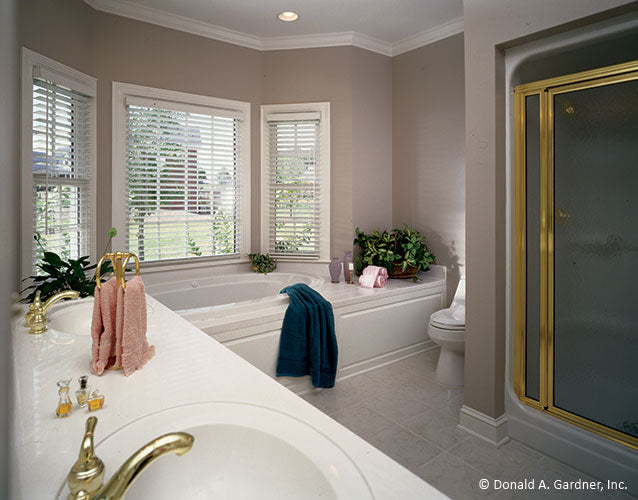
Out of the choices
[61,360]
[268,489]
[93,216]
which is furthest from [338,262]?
[268,489]

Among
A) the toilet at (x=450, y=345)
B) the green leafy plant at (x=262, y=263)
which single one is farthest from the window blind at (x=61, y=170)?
the toilet at (x=450, y=345)

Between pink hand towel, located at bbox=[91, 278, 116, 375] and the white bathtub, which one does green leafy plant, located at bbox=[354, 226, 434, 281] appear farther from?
pink hand towel, located at bbox=[91, 278, 116, 375]

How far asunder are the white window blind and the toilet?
1.42m

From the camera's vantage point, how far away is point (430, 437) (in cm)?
222

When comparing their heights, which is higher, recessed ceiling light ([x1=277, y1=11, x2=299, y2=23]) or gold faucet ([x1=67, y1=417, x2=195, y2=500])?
recessed ceiling light ([x1=277, y1=11, x2=299, y2=23])

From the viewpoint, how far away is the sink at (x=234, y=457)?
A: 30.4 inches

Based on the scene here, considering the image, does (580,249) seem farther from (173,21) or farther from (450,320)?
(173,21)

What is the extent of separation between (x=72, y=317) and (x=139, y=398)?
2.83 feet

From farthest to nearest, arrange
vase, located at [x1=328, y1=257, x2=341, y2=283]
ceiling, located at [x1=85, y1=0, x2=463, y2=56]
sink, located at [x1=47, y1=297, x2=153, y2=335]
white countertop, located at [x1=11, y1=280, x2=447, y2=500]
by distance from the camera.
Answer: vase, located at [x1=328, y1=257, x2=341, y2=283]
ceiling, located at [x1=85, y1=0, x2=463, y2=56]
sink, located at [x1=47, y1=297, x2=153, y2=335]
white countertop, located at [x1=11, y1=280, x2=447, y2=500]

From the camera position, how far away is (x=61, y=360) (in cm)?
118

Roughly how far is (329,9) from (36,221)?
2581 millimetres

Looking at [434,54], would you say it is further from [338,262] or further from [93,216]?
[93,216]

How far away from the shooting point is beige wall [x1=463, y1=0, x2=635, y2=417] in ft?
6.82

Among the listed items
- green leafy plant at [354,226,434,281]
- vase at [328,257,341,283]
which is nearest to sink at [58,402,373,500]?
vase at [328,257,341,283]
